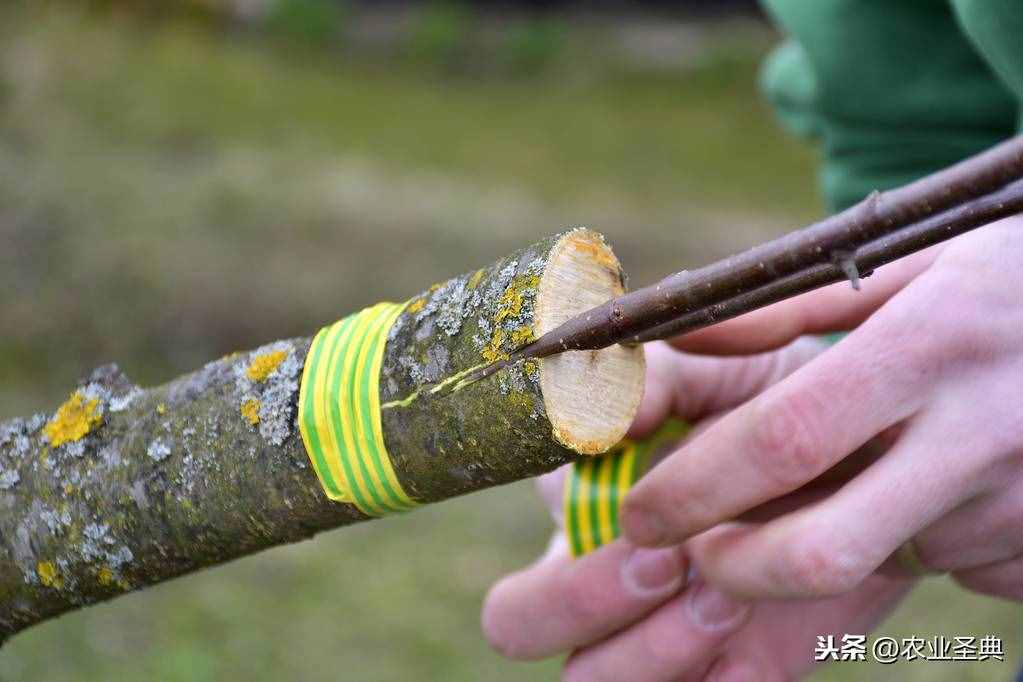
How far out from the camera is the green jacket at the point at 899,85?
1.32m

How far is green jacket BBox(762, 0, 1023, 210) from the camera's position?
4.34 ft

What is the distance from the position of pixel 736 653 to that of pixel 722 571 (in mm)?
294

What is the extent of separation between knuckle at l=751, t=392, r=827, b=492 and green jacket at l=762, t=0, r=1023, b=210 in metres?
0.71

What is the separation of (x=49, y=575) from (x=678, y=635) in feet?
2.10

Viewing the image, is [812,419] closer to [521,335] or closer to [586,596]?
[521,335]

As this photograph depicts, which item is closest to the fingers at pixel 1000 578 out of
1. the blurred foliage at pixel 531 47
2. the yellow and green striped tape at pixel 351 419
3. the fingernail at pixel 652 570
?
the fingernail at pixel 652 570

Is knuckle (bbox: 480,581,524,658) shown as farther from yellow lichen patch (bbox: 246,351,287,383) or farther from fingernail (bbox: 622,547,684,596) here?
yellow lichen patch (bbox: 246,351,287,383)

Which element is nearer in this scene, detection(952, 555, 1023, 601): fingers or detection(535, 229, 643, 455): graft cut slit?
detection(535, 229, 643, 455): graft cut slit

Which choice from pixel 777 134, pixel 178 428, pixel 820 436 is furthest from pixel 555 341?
pixel 777 134

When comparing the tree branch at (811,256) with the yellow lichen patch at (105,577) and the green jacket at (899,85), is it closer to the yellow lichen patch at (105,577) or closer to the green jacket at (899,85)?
the yellow lichen patch at (105,577)

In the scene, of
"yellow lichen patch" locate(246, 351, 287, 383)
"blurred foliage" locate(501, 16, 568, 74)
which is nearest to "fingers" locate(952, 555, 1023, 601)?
"yellow lichen patch" locate(246, 351, 287, 383)

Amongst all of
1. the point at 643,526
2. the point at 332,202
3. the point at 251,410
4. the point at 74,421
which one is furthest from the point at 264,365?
the point at 332,202

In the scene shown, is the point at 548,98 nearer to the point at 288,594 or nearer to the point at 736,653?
the point at 288,594

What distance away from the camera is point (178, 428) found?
91cm
